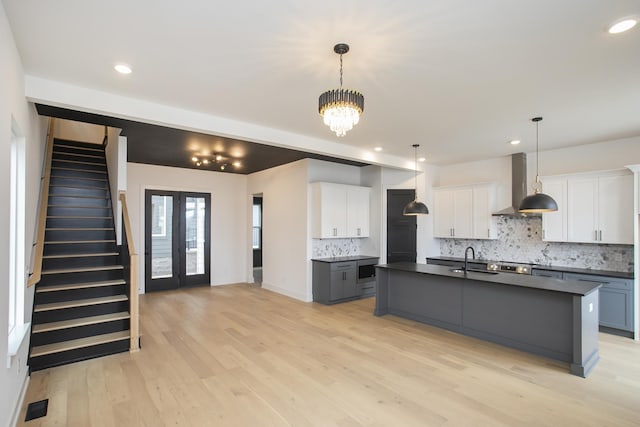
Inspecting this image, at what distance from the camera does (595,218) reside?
5.11 metres

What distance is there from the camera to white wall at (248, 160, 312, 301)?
6.88m

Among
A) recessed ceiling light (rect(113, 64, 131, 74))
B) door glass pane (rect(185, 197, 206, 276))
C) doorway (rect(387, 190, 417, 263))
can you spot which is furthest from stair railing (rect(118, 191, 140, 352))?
doorway (rect(387, 190, 417, 263))

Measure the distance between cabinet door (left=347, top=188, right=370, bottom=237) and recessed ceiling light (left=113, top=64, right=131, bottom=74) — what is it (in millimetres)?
4807

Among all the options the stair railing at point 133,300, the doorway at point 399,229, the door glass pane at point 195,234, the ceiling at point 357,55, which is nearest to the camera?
the ceiling at point 357,55

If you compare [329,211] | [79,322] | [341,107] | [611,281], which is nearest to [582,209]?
[611,281]

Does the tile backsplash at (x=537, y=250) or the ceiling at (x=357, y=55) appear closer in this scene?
the ceiling at (x=357, y=55)

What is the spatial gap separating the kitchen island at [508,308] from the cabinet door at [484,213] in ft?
6.30

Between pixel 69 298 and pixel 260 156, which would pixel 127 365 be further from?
pixel 260 156

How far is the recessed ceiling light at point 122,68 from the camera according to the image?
292 centimetres

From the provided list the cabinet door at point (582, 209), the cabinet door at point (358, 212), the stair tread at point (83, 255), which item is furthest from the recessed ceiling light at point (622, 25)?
the stair tread at point (83, 255)

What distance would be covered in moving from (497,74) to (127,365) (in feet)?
15.7

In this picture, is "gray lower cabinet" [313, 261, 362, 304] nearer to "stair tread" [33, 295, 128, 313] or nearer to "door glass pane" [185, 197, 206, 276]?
"door glass pane" [185, 197, 206, 276]

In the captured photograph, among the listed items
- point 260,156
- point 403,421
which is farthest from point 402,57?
point 260,156

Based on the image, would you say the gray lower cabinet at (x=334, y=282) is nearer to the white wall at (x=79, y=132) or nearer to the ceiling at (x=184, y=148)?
the ceiling at (x=184, y=148)
